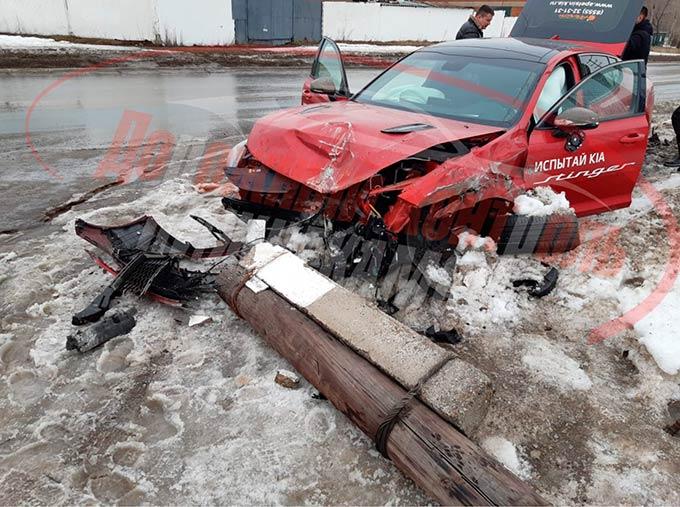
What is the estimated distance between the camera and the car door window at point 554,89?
4.22 m

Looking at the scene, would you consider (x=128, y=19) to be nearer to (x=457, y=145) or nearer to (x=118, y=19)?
(x=118, y=19)

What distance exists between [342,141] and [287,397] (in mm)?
1801

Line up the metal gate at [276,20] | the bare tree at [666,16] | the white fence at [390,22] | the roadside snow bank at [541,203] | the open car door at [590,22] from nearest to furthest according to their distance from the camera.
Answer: the roadside snow bank at [541,203] → the open car door at [590,22] → the metal gate at [276,20] → the white fence at [390,22] → the bare tree at [666,16]

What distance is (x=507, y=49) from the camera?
470 cm

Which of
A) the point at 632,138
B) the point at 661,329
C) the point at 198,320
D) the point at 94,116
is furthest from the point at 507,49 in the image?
the point at 94,116

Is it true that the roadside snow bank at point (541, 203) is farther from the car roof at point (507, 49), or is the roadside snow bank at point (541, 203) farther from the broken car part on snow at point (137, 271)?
the broken car part on snow at point (137, 271)

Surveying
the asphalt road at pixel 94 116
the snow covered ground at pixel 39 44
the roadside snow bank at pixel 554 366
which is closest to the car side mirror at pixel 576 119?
the roadside snow bank at pixel 554 366

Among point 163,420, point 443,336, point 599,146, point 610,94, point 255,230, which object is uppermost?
point 610,94

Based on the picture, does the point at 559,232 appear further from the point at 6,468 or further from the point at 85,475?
the point at 6,468

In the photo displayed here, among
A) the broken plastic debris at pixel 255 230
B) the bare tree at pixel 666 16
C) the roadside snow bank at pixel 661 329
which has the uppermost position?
the bare tree at pixel 666 16

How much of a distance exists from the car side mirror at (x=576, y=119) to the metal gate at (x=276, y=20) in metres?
19.6

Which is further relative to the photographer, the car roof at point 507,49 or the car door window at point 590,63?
the car door window at point 590,63

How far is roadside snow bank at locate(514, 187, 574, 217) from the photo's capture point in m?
3.97

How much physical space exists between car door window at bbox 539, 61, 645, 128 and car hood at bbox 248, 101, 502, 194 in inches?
39.1
